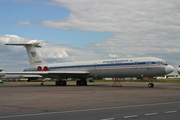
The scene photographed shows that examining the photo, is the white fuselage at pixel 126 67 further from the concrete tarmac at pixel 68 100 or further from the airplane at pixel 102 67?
the concrete tarmac at pixel 68 100

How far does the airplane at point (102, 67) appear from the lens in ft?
89.0

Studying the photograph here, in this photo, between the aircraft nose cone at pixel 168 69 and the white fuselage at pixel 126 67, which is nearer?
the aircraft nose cone at pixel 168 69

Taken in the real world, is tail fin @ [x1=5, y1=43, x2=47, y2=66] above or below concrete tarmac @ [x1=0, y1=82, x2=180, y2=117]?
above

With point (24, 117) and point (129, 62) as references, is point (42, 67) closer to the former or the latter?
point (129, 62)

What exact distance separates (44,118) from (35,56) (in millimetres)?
34481

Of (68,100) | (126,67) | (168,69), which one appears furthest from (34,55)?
(68,100)

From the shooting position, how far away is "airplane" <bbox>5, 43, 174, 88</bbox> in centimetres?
2712

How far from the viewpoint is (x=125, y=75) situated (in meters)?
29.7

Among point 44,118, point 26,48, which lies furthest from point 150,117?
point 26,48

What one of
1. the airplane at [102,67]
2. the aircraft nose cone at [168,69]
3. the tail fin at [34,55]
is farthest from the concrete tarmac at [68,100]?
the tail fin at [34,55]

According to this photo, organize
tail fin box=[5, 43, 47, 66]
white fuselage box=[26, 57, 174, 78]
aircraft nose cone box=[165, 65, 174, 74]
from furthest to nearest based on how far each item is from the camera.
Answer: tail fin box=[5, 43, 47, 66], white fuselage box=[26, 57, 174, 78], aircraft nose cone box=[165, 65, 174, 74]

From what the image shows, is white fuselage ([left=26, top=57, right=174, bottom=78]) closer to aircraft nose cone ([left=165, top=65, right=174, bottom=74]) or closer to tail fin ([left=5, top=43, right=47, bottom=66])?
aircraft nose cone ([left=165, top=65, right=174, bottom=74])

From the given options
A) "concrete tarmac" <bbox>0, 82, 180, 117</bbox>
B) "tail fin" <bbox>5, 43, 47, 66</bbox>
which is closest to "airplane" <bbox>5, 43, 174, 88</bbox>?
"tail fin" <bbox>5, 43, 47, 66</bbox>

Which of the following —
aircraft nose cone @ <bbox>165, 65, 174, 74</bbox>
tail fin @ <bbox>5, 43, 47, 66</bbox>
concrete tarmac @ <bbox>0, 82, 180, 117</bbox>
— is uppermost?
tail fin @ <bbox>5, 43, 47, 66</bbox>
